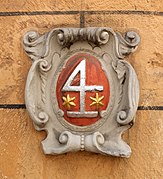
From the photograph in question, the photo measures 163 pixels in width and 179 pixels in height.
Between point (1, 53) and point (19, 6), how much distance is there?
0.24m

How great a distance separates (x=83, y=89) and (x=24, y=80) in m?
0.31

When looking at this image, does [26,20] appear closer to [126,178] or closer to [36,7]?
[36,7]

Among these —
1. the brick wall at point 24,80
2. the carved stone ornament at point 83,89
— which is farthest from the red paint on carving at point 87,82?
the brick wall at point 24,80

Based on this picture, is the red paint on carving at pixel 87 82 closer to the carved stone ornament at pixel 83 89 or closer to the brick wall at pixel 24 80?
the carved stone ornament at pixel 83 89

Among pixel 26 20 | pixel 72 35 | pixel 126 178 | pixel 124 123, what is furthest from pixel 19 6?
pixel 126 178

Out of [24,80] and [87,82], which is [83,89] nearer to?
[87,82]

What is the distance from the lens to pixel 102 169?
9.44ft

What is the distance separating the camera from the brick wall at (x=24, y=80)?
2879 millimetres

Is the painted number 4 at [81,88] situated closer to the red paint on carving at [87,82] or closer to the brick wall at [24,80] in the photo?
the red paint on carving at [87,82]

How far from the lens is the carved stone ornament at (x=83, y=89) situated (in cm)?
281

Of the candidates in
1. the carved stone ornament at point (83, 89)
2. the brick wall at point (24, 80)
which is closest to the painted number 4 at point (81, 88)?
the carved stone ornament at point (83, 89)

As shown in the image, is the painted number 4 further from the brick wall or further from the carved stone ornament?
the brick wall

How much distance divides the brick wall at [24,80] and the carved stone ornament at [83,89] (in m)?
0.07

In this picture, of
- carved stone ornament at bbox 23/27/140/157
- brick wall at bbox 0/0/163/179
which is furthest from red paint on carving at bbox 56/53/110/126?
brick wall at bbox 0/0/163/179
